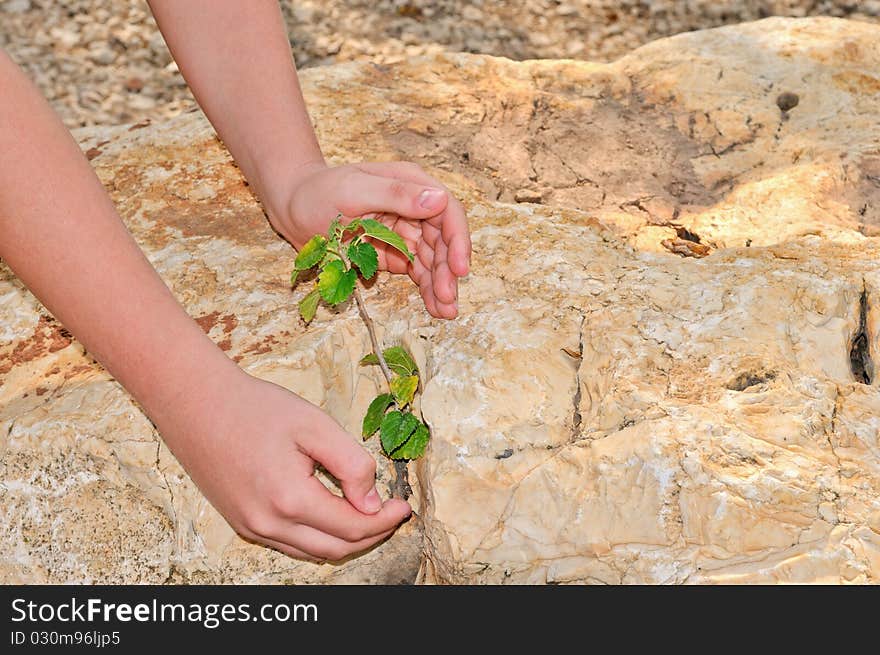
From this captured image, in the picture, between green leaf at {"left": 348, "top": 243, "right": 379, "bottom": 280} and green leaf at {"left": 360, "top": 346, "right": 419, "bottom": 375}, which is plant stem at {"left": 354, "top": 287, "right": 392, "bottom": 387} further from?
green leaf at {"left": 348, "top": 243, "right": 379, "bottom": 280}

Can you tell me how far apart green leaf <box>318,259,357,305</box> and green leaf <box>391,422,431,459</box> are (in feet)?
0.91

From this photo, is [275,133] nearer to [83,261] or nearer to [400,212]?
[400,212]

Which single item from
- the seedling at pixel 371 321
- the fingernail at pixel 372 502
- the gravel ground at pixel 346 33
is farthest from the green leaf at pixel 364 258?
the gravel ground at pixel 346 33

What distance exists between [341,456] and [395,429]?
6.2 inches

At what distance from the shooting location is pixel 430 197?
177cm

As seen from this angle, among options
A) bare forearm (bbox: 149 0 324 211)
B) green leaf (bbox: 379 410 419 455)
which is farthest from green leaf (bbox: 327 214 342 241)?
green leaf (bbox: 379 410 419 455)

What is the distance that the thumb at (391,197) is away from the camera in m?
1.78

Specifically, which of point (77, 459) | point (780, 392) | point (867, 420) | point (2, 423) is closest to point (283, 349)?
point (77, 459)

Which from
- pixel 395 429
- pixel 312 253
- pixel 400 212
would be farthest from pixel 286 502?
pixel 400 212

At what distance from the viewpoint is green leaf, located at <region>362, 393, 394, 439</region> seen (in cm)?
175

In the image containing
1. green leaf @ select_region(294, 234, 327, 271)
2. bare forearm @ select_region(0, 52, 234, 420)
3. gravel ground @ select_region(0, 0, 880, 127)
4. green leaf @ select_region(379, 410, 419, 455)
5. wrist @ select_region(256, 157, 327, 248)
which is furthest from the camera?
gravel ground @ select_region(0, 0, 880, 127)

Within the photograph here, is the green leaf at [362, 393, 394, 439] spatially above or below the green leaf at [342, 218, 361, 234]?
below

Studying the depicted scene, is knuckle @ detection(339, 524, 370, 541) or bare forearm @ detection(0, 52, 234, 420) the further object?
knuckle @ detection(339, 524, 370, 541)

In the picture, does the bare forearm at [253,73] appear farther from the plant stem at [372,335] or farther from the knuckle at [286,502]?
the knuckle at [286,502]
